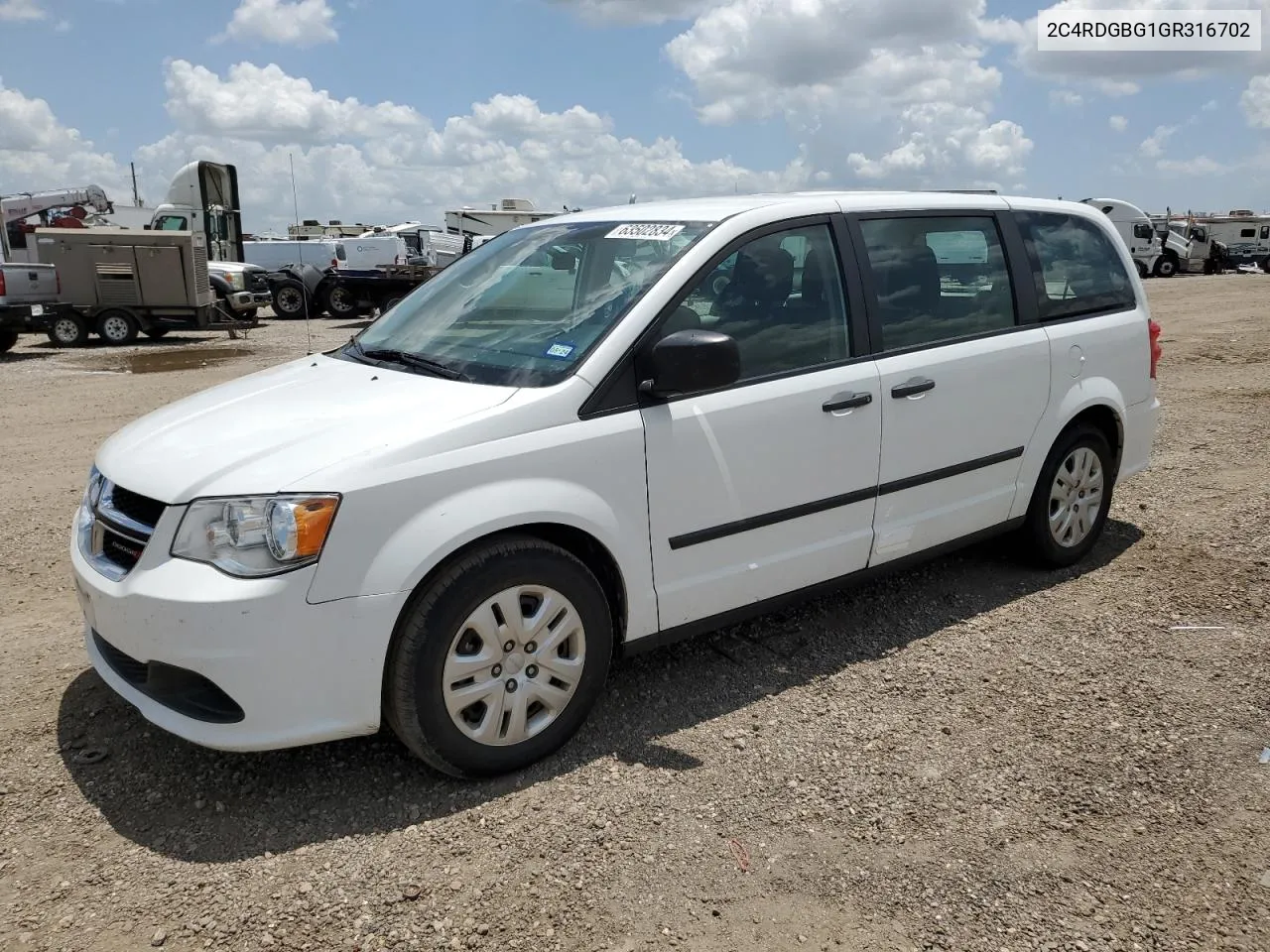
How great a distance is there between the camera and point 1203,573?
489 cm

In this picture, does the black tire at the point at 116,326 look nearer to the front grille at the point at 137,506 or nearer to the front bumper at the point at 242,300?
the front bumper at the point at 242,300

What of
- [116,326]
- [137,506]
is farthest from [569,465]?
[116,326]

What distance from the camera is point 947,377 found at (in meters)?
4.04

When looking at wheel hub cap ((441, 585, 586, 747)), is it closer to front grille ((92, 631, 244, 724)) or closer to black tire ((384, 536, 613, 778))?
black tire ((384, 536, 613, 778))

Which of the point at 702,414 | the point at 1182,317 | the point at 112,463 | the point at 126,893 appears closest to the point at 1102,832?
the point at 702,414

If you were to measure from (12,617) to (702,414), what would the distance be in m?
3.30

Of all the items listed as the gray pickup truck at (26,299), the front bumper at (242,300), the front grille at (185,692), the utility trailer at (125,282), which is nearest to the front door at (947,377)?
the front grille at (185,692)

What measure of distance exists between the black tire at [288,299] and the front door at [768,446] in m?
21.0

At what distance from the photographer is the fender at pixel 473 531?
2760 mm

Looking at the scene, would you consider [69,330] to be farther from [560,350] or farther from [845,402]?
[845,402]

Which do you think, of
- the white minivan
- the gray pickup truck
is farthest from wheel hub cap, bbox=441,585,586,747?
the gray pickup truck

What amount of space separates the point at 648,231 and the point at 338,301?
2097cm

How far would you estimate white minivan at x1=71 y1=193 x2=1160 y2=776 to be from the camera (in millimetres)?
2779

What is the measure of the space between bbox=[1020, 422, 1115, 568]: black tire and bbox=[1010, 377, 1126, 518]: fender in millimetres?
60
